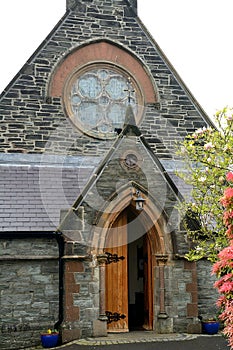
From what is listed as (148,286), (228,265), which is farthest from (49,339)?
(228,265)

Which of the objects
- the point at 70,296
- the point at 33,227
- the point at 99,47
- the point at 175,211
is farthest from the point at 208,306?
the point at 99,47

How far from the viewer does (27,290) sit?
11547mm

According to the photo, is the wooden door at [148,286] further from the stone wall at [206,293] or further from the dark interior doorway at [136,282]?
the stone wall at [206,293]

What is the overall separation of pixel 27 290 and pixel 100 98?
22.6ft

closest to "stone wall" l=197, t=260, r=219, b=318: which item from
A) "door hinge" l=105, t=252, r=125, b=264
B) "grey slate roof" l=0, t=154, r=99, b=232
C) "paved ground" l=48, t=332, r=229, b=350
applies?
"paved ground" l=48, t=332, r=229, b=350

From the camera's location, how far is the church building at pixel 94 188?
37.0ft

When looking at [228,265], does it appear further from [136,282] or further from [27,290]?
[136,282]

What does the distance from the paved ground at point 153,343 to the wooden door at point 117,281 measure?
2.31ft

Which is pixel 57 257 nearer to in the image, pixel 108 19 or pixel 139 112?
pixel 139 112

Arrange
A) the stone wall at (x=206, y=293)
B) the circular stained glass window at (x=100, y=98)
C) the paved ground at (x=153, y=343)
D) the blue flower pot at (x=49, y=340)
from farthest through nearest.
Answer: the circular stained glass window at (x=100, y=98), the stone wall at (x=206, y=293), the blue flower pot at (x=49, y=340), the paved ground at (x=153, y=343)

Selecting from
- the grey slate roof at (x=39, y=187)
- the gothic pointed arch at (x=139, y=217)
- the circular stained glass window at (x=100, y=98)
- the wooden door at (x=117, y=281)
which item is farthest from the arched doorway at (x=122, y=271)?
the circular stained glass window at (x=100, y=98)

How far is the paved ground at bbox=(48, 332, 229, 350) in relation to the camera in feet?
32.7

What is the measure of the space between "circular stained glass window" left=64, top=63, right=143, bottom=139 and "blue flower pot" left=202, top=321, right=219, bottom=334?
6557 millimetres

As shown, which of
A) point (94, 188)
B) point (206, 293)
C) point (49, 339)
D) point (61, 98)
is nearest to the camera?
point (49, 339)
